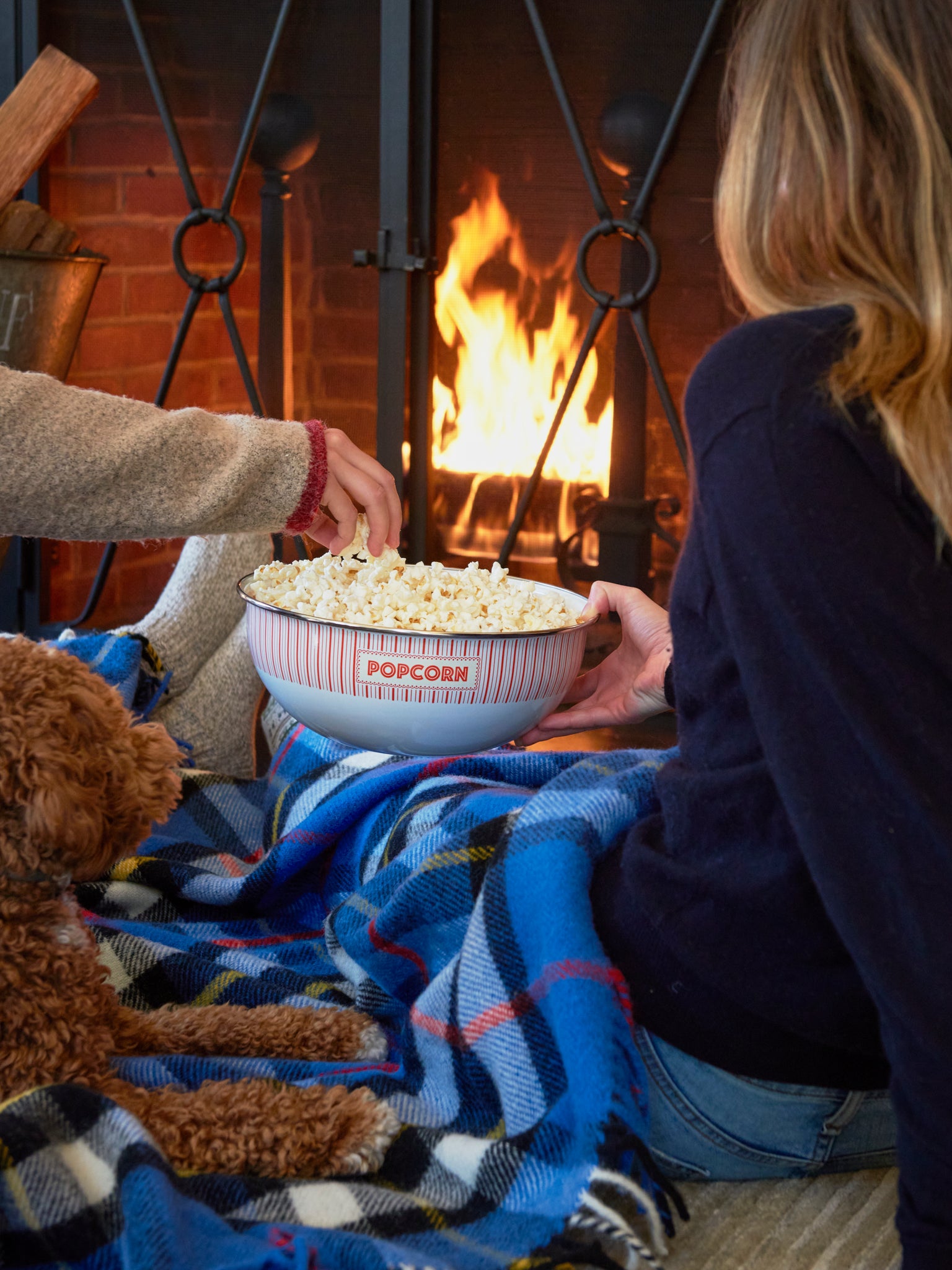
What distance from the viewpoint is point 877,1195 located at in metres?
1.10

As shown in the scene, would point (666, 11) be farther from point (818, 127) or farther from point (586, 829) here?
point (586, 829)

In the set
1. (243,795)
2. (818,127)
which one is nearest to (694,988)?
(818,127)

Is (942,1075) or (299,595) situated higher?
(299,595)

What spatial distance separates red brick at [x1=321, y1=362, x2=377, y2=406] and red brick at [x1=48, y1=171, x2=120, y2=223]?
1.94ft

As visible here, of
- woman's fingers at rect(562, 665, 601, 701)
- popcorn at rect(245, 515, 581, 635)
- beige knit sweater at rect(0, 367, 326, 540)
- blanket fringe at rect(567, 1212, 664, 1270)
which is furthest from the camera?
woman's fingers at rect(562, 665, 601, 701)

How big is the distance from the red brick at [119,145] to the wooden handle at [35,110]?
0.27m

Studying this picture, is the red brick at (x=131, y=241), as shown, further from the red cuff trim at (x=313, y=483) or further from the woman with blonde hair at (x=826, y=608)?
the woman with blonde hair at (x=826, y=608)

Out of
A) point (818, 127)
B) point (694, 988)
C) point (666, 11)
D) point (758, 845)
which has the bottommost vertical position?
point (694, 988)

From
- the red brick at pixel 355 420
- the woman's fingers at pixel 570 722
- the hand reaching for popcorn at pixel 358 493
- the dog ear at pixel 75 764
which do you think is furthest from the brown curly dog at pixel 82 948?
the red brick at pixel 355 420

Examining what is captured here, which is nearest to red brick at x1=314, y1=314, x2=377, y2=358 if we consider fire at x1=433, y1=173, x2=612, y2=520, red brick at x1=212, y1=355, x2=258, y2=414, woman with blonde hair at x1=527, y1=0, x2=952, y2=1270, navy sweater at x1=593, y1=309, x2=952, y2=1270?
fire at x1=433, y1=173, x2=612, y2=520

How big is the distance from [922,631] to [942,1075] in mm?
285

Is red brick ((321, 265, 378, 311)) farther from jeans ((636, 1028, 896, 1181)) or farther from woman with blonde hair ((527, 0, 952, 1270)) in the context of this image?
jeans ((636, 1028, 896, 1181))

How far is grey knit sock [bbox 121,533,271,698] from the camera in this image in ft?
6.72

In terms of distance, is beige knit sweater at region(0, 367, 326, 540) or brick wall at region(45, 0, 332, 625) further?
brick wall at region(45, 0, 332, 625)
